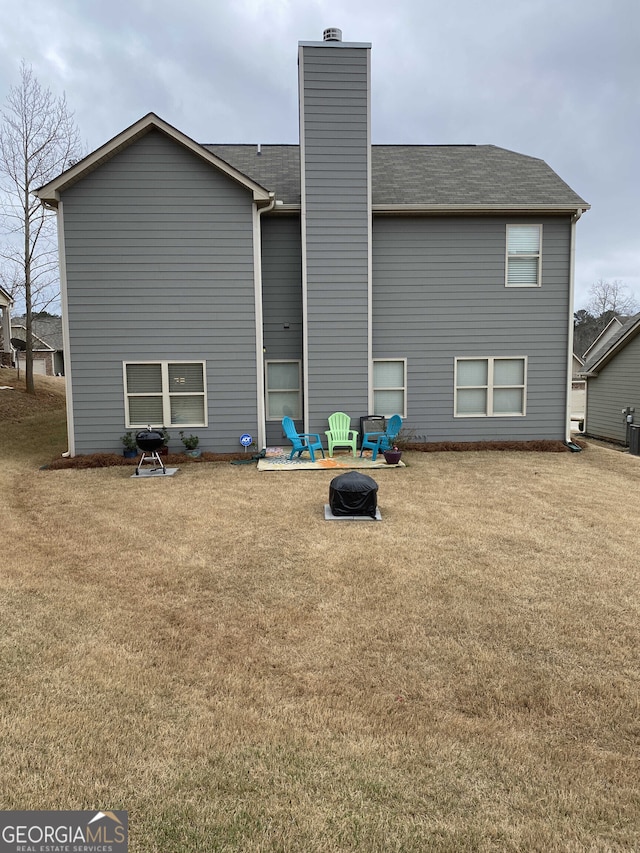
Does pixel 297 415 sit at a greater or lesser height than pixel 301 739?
greater

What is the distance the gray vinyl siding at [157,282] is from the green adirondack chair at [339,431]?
1.72 meters

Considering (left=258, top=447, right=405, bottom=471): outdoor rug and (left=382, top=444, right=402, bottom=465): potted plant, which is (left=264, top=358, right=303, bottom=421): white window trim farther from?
(left=382, top=444, right=402, bottom=465): potted plant

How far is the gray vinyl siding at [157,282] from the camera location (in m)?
10.5

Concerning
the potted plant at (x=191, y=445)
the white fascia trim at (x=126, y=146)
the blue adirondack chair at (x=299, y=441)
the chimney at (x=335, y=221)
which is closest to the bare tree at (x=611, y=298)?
the chimney at (x=335, y=221)

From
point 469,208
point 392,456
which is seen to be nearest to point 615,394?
point 469,208

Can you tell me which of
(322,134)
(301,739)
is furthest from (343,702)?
(322,134)

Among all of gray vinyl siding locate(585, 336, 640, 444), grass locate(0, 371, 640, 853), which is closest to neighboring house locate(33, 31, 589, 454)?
grass locate(0, 371, 640, 853)

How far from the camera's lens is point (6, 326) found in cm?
2467

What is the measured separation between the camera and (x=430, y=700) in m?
3.05

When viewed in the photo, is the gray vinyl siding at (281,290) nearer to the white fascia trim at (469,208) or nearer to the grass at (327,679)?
the white fascia trim at (469,208)

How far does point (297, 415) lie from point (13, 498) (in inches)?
243

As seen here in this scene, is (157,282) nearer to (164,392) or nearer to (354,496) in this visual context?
(164,392)

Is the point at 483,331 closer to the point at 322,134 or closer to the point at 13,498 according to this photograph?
the point at 322,134

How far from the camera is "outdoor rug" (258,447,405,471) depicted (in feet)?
32.0
